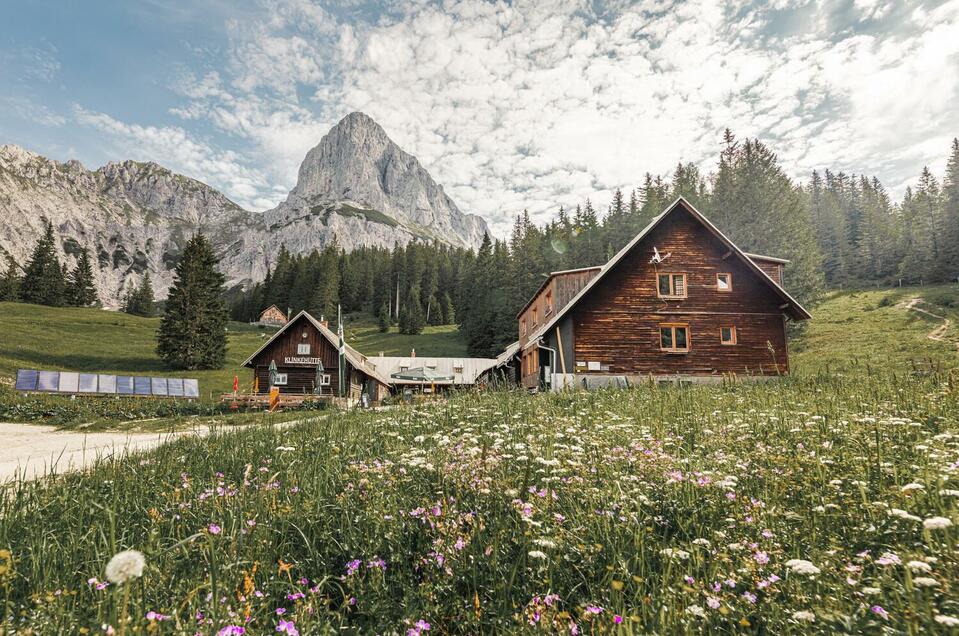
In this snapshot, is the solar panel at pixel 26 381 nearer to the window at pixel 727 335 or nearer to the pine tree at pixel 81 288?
the window at pixel 727 335

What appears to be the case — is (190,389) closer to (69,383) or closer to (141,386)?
(141,386)

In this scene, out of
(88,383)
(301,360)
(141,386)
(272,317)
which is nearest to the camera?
(88,383)

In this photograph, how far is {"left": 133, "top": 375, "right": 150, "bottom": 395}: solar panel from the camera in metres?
33.2

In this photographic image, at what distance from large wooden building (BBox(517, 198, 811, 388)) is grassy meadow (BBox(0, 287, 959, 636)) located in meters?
19.6

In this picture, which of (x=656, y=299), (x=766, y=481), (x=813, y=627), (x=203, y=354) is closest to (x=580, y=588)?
(x=813, y=627)

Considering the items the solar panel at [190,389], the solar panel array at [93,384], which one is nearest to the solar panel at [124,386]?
the solar panel array at [93,384]

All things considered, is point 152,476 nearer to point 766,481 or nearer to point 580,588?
point 580,588

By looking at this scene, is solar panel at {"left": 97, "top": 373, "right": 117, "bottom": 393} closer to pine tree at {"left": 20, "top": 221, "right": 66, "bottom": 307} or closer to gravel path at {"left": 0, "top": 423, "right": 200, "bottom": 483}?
gravel path at {"left": 0, "top": 423, "right": 200, "bottom": 483}

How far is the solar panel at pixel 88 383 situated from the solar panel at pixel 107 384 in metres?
0.27

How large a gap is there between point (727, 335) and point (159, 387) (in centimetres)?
3962

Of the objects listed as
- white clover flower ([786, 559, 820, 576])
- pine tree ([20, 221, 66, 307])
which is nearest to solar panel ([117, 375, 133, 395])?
white clover flower ([786, 559, 820, 576])

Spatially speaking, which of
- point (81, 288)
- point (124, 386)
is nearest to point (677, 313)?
point (124, 386)

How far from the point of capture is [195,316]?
56000 millimetres

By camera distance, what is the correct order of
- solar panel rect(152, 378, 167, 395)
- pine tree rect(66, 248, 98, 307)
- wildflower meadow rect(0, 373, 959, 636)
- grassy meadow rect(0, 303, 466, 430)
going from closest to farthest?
wildflower meadow rect(0, 373, 959, 636)
grassy meadow rect(0, 303, 466, 430)
solar panel rect(152, 378, 167, 395)
pine tree rect(66, 248, 98, 307)
